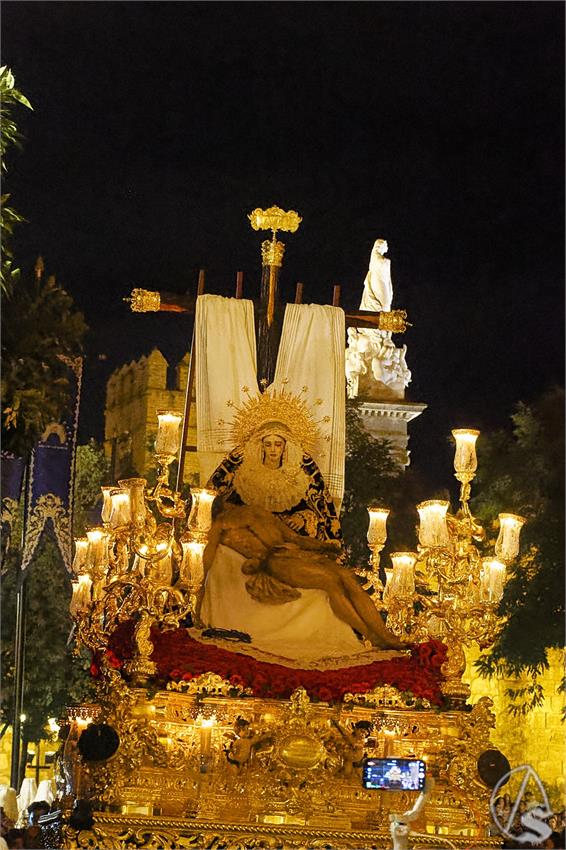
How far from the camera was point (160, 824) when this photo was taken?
49.0 ft

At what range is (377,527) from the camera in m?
18.4

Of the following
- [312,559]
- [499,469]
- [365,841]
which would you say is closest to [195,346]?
[312,559]

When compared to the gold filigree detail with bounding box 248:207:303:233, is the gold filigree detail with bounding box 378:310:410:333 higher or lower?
lower

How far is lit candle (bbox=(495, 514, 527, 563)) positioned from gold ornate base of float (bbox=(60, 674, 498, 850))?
1.48 meters

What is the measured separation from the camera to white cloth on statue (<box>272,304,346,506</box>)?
19438 millimetres

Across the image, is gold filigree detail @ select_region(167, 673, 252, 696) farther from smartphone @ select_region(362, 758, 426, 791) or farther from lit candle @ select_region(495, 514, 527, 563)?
lit candle @ select_region(495, 514, 527, 563)

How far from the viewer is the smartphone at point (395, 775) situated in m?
15.0

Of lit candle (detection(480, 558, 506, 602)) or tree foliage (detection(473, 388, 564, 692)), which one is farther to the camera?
tree foliage (detection(473, 388, 564, 692))

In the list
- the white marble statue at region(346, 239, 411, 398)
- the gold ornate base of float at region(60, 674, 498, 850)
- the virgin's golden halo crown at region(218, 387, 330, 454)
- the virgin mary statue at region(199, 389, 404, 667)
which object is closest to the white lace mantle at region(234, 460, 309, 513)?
the virgin mary statue at region(199, 389, 404, 667)

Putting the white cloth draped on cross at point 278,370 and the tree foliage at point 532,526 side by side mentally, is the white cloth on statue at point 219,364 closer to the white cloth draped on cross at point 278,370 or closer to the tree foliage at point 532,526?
the white cloth draped on cross at point 278,370

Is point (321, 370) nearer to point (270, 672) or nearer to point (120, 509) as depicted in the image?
point (120, 509)

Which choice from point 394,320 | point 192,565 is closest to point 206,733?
point 192,565

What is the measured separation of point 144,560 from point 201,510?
2.48ft

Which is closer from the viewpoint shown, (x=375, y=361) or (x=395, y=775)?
(x=395, y=775)
